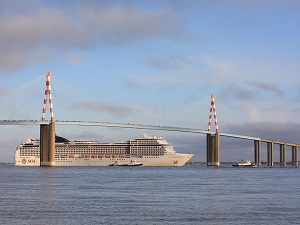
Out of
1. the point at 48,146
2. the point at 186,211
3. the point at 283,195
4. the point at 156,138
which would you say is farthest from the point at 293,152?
the point at 186,211

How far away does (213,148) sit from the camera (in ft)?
326

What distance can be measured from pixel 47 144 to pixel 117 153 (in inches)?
774

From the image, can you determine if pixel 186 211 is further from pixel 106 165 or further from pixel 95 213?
pixel 106 165

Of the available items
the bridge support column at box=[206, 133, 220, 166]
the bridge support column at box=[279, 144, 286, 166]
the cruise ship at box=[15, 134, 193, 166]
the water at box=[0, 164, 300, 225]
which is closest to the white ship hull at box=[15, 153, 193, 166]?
the cruise ship at box=[15, 134, 193, 166]

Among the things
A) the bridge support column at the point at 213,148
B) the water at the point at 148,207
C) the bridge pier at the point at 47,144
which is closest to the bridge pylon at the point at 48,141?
the bridge pier at the point at 47,144

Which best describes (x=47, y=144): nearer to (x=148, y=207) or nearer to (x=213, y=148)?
(x=213, y=148)

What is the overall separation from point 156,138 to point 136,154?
12.9ft

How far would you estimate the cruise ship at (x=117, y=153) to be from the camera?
100 m

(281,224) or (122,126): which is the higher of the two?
(122,126)

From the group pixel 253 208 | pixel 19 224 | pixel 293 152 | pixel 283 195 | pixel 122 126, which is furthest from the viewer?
pixel 293 152

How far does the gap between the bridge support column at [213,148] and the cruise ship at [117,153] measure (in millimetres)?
4850

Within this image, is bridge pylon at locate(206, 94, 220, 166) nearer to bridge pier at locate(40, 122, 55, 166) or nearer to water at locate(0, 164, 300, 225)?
bridge pier at locate(40, 122, 55, 166)

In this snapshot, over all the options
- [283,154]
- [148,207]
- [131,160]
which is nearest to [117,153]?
[131,160]

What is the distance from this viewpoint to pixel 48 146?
82.6 metres
